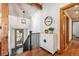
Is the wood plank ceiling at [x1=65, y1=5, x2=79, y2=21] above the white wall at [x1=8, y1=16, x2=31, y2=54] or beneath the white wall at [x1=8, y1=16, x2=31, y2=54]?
above

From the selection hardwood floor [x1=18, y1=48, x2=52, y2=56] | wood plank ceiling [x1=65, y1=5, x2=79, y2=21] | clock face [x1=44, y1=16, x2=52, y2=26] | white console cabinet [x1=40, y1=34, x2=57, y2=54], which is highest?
wood plank ceiling [x1=65, y1=5, x2=79, y2=21]

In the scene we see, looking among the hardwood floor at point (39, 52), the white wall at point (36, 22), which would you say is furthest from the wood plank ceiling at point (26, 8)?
the hardwood floor at point (39, 52)

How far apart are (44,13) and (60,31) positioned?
1.39ft

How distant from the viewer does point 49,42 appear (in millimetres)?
1925

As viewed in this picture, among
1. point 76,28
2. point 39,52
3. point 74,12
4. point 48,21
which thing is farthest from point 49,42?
point 74,12

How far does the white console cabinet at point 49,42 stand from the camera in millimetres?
1895

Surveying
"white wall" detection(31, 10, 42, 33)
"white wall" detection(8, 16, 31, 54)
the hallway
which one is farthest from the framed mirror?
the hallway

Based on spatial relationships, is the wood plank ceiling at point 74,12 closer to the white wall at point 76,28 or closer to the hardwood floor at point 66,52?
the white wall at point 76,28

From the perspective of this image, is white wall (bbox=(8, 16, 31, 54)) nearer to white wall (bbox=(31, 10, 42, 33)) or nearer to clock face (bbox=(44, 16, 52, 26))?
white wall (bbox=(31, 10, 42, 33))

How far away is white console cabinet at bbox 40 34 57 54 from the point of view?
1895 millimetres

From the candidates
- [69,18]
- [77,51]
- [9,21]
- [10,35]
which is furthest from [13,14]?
[77,51]

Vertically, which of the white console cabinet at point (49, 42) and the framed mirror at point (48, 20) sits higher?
the framed mirror at point (48, 20)

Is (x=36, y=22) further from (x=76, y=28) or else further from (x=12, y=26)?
(x=76, y=28)

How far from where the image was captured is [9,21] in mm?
1818
